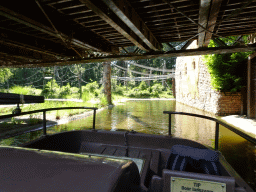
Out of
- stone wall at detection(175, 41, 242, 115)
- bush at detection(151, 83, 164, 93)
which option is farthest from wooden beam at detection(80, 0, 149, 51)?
bush at detection(151, 83, 164, 93)

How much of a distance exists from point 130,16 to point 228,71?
8189 mm

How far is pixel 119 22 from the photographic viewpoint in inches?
156

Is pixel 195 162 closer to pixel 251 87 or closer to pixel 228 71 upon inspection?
pixel 251 87

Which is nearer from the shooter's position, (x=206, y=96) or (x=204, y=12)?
(x=204, y=12)

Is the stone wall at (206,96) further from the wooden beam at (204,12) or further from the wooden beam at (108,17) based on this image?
the wooden beam at (108,17)

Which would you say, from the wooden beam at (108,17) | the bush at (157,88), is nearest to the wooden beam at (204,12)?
the wooden beam at (108,17)

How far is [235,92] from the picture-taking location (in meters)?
9.66

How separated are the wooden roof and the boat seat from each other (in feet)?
8.15

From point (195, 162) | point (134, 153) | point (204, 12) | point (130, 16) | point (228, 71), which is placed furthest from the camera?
point (228, 71)

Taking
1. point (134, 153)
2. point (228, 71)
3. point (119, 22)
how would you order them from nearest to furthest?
point (134, 153), point (119, 22), point (228, 71)

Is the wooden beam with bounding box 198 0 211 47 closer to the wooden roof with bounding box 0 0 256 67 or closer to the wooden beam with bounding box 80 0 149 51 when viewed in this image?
the wooden roof with bounding box 0 0 256 67

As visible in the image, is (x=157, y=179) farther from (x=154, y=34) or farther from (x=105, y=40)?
(x=105, y=40)

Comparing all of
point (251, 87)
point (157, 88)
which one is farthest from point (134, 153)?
point (157, 88)

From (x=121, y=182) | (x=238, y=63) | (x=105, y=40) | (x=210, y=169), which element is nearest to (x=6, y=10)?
(x=105, y=40)
